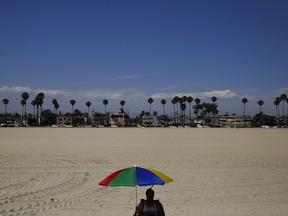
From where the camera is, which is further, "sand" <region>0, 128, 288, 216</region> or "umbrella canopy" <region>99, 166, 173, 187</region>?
"sand" <region>0, 128, 288, 216</region>

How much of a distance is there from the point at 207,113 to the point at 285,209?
180 m

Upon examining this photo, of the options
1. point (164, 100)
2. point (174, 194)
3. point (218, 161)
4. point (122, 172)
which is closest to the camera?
point (122, 172)

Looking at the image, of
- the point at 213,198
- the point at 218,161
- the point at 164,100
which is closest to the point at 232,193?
the point at 213,198

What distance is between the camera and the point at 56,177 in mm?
13734

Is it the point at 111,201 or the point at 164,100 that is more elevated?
the point at 164,100

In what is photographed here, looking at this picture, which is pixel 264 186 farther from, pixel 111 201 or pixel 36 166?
pixel 36 166

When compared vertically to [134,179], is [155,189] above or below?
below

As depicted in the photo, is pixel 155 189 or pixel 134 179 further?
pixel 155 189

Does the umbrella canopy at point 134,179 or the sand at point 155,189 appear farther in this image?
the sand at point 155,189

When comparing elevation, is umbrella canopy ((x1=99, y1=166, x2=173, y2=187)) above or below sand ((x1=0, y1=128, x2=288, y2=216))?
above

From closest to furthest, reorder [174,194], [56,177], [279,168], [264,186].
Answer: [174,194], [264,186], [56,177], [279,168]

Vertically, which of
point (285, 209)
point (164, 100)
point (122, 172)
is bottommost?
point (285, 209)

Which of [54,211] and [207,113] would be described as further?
[207,113]

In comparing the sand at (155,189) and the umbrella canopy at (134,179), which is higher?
the umbrella canopy at (134,179)
